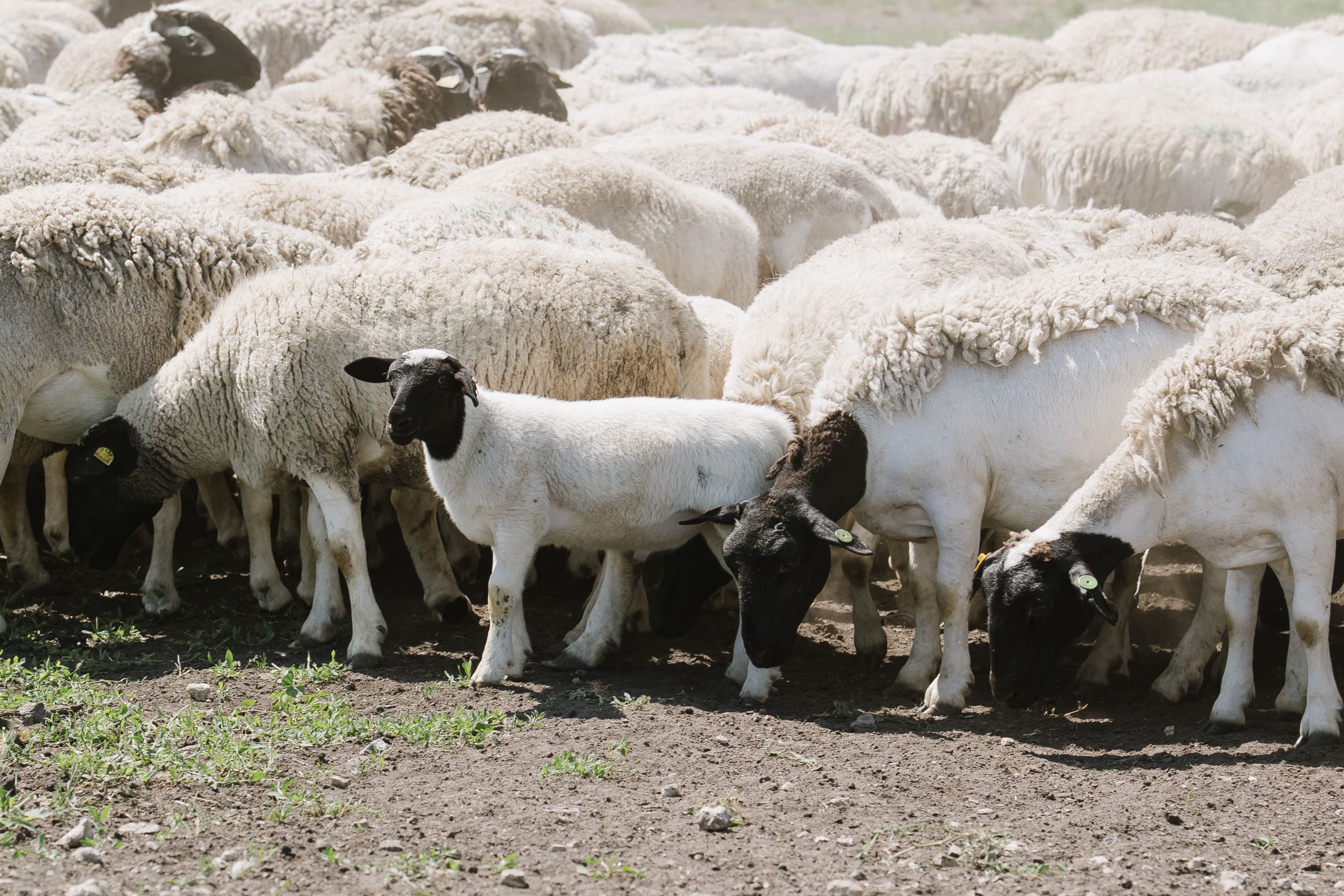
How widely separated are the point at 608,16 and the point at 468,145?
10.8 metres

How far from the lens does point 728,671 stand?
222 inches

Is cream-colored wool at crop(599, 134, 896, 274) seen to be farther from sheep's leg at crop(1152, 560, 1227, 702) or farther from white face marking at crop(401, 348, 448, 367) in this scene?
white face marking at crop(401, 348, 448, 367)

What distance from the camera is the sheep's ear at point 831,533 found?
4.95 m

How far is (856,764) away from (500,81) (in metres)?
9.23

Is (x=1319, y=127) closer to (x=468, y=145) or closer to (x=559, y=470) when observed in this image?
(x=468, y=145)

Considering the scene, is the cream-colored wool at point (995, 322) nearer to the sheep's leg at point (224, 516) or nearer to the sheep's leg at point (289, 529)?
the sheep's leg at point (289, 529)

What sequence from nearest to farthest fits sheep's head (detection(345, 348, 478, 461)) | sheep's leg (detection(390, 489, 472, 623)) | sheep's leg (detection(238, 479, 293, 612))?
sheep's head (detection(345, 348, 478, 461)) → sheep's leg (detection(390, 489, 472, 623)) → sheep's leg (detection(238, 479, 293, 612))

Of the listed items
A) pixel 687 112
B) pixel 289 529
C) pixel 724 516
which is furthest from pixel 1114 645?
pixel 687 112

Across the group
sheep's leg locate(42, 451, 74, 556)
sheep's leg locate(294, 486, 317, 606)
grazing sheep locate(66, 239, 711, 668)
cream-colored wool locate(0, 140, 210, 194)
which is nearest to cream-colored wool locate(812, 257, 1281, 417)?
grazing sheep locate(66, 239, 711, 668)

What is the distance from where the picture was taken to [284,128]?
1005 centimetres

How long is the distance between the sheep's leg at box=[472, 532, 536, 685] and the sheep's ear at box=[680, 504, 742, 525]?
0.67 m

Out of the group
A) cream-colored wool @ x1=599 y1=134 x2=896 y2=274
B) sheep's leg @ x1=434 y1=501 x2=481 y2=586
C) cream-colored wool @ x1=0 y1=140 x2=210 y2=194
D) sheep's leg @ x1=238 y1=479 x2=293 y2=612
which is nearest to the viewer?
sheep's leg @ x1=238 y1=479 x2=293 y2=612

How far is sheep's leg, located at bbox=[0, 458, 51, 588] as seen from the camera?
6895mm

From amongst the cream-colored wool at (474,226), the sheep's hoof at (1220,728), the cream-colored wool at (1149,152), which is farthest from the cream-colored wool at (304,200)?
the cream-colored wool at (1149,152)
